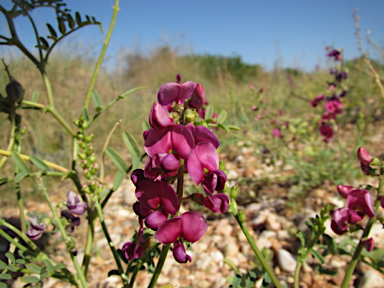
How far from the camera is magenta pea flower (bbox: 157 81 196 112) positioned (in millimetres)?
583

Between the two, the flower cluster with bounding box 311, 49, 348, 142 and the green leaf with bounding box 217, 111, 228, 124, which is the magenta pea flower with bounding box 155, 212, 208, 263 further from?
the flower cluster with bounding box 311, 49, 348, 142

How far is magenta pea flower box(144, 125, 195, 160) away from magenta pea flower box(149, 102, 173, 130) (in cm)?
2

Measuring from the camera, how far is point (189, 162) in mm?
548

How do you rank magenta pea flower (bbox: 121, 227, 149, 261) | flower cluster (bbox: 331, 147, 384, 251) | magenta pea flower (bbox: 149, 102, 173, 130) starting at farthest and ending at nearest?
flower cluster (bbox: 331, 147, 384, 251) → magenta pea flower (bbox: 121, 227, 149, 261) → magenta pea flower (bbox: 149, 102, 173, 130)

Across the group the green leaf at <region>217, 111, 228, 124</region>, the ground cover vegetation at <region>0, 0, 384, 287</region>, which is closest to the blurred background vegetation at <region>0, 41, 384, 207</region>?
the ground cover vegetation at <region>0, 0, 384, 287</region>

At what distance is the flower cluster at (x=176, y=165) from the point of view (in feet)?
1.76

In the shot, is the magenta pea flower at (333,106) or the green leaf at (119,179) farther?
the magenta pea flower at (333,106)

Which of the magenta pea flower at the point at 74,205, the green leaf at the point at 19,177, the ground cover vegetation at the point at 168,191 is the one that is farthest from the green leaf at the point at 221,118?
the green leaf at the point at 19,177

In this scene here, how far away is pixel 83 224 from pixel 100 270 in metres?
0.46

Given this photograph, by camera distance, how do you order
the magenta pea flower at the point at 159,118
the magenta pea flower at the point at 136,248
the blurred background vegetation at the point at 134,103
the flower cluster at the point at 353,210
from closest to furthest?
the magenta pea flower at the point at 159,118
the magenta pea flower at the point at 136,248
the flower cluster at the point at 353,210
the blurred background vegetation at the point at 134,103

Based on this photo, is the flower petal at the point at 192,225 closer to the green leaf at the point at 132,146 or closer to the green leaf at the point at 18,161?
the green leaf at the point at 132,146

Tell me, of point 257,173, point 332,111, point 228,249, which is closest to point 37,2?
point 228,249

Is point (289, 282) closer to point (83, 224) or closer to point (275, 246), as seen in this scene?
point (275, 246)

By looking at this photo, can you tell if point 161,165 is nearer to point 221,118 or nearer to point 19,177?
point 221,118
